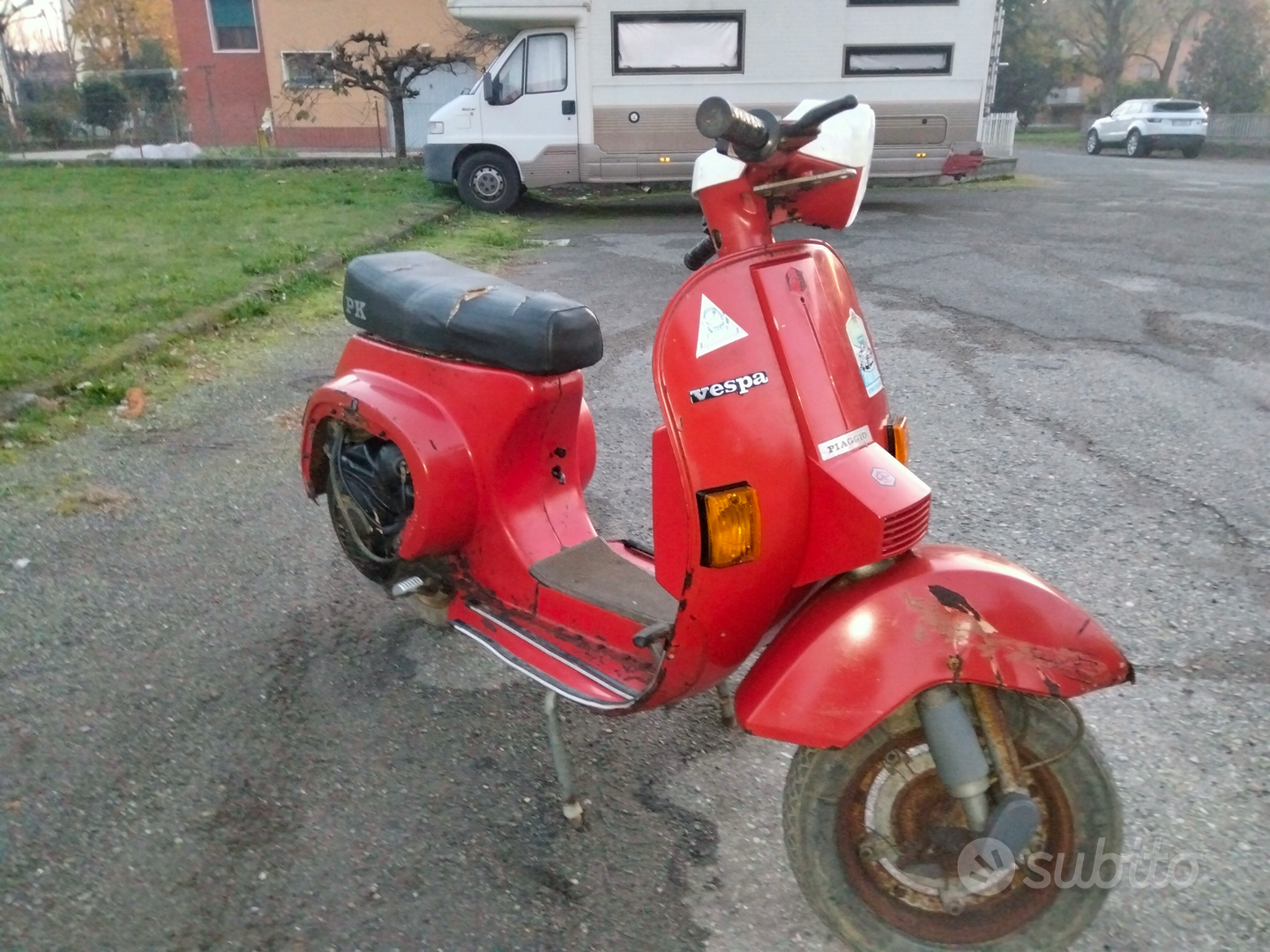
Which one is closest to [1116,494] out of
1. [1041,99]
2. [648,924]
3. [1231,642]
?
[1231,642]

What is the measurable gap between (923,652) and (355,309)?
2.05 meters

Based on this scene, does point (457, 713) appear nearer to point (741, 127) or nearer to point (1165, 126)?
point (741, 127)

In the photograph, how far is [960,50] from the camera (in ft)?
42.3

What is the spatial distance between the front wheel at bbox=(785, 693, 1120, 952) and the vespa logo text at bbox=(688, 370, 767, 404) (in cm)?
71

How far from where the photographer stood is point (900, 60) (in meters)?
13.0

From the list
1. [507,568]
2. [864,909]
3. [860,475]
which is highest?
[860,475]

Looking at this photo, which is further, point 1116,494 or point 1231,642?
point 1116,494

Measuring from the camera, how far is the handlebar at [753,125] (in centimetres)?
180

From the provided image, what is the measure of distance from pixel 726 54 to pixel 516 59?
106 inches

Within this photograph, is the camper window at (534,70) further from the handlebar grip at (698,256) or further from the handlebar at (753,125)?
the handlebar at (753,125)

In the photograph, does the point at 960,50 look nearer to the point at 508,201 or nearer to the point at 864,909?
the point at 508,201

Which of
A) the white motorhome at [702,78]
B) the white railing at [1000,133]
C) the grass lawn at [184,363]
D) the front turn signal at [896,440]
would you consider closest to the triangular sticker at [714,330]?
the front turn signal at [896,440]

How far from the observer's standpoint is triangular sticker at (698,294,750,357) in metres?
2.08

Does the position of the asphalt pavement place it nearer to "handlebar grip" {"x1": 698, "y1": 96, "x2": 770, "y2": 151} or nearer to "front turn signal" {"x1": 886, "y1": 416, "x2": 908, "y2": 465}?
"front turn signal" {"x1": 886, "y1": 416, "x2": 908, "y2": 465}
